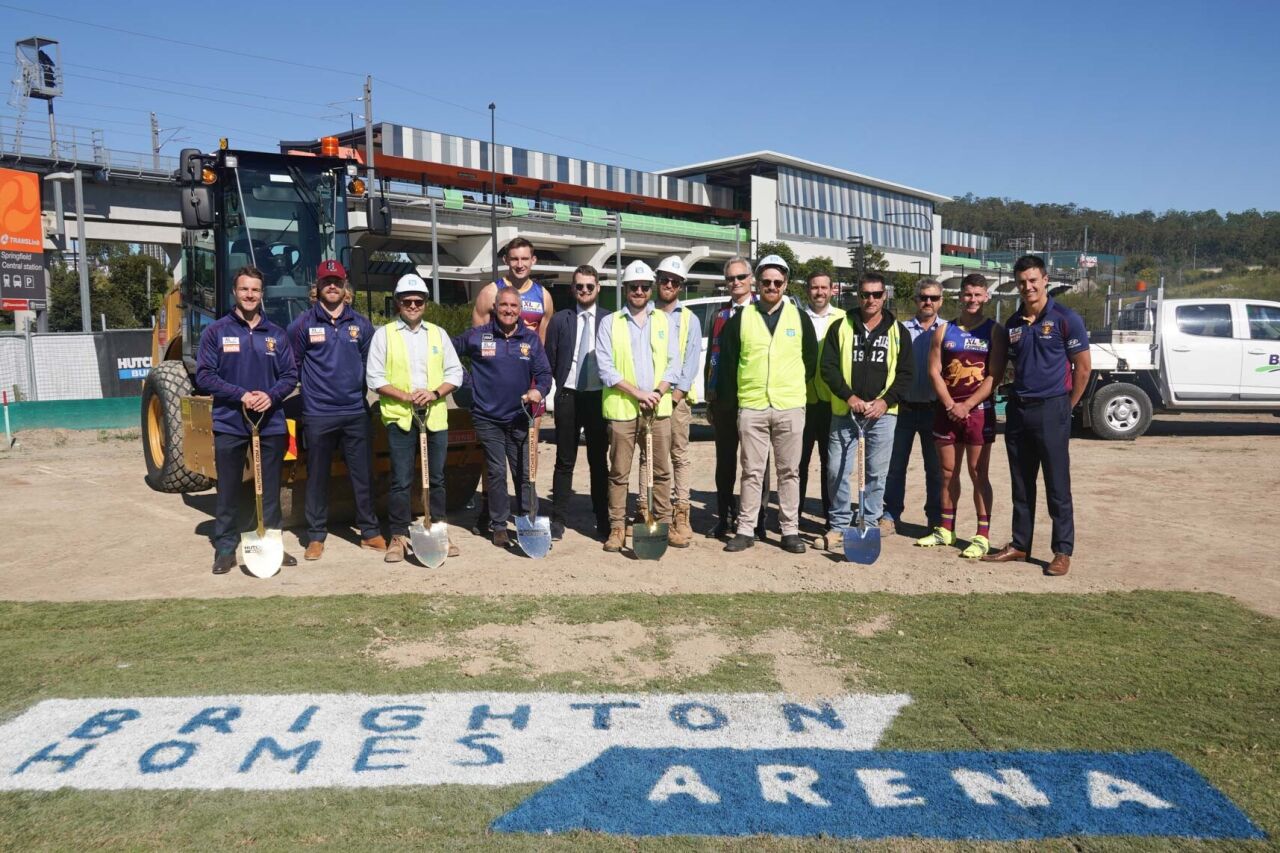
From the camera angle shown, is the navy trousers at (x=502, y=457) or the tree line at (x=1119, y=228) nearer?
the navy trousers at (x=502, y=457)

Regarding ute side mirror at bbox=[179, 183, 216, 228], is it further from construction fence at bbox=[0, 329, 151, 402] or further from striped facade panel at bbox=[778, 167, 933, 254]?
striped facade panel at bbox=[778, 167, 933, 254]

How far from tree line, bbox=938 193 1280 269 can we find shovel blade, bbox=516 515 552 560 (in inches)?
2281

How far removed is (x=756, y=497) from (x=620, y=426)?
3.93ft

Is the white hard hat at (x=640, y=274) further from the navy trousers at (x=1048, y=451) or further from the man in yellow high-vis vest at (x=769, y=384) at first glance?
the navy trousers at (x=1048, y=451)

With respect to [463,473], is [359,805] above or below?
below

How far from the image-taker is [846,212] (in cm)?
8650

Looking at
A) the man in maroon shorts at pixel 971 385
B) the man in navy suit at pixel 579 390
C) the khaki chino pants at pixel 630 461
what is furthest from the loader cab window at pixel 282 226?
the man in maroon shorts at pixel 971 385

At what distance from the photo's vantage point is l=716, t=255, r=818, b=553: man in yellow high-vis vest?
22.7 ft

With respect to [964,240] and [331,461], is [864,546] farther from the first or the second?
[964,240]

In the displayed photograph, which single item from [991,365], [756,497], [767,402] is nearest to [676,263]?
[767,402]

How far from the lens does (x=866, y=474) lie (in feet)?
23.4

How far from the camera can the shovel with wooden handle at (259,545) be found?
6527 millimetres

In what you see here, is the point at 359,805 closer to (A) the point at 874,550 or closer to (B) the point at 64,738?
(B) the point at 64,738

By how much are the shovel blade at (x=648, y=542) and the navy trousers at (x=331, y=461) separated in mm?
2058
